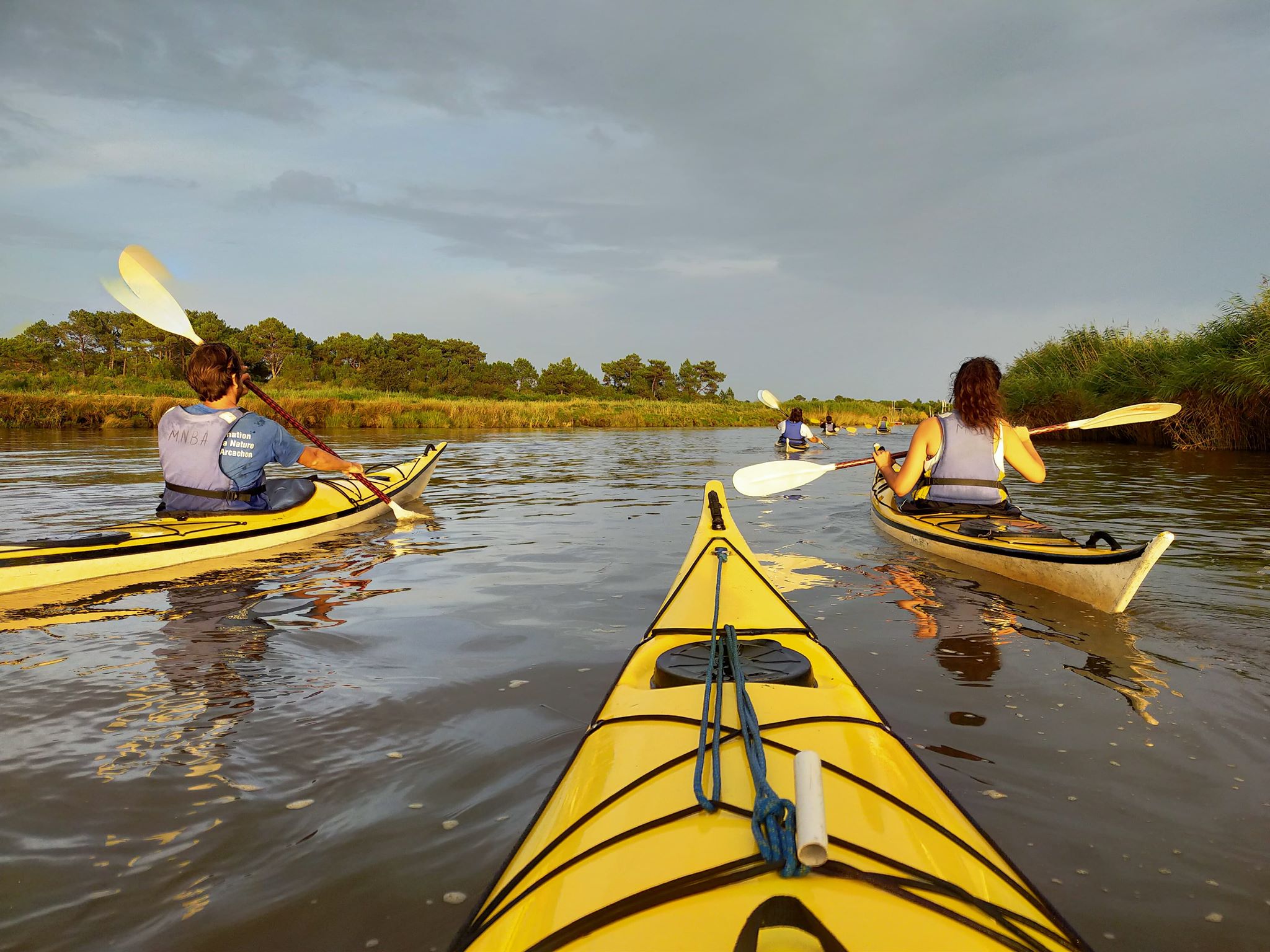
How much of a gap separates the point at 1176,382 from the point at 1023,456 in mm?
11593

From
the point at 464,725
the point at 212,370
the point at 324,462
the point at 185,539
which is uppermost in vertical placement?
the point at 212,370

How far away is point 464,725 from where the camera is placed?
2.69 meters

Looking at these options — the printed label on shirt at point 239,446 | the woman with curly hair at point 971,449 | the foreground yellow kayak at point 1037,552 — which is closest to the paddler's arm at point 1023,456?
the woman with curly hair at point 971,449

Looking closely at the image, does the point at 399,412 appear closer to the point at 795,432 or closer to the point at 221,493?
the point at 795,432

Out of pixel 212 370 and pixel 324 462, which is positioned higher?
pixel 212 370

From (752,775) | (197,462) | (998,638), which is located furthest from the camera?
(197,462)

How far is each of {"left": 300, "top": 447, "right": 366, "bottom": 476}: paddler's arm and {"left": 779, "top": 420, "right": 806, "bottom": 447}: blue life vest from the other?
9787mm

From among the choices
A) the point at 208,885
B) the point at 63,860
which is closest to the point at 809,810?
the point at 208,885

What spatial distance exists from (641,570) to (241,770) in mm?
3193

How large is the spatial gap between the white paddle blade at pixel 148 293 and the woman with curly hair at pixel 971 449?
587 cm

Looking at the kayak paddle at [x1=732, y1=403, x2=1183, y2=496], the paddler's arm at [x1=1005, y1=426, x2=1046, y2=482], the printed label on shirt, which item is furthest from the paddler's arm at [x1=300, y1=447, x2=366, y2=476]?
the paddler's arm at [x1=1005, y1=426, x2=1046, y2=482]

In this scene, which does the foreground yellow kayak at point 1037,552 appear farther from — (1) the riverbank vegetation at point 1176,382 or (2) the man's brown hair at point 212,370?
(1) the riverbank vegetation at point 1176,382

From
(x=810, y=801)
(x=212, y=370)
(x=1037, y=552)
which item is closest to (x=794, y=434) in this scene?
(x=1037, y=552)

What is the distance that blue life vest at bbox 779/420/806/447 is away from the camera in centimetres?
1442
